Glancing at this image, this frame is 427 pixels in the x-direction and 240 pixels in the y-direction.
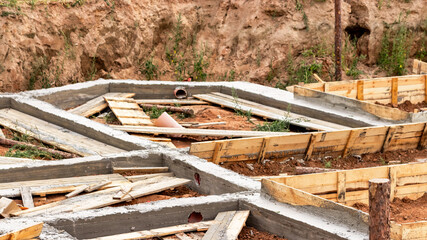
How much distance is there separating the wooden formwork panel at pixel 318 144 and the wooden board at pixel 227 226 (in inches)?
84.1

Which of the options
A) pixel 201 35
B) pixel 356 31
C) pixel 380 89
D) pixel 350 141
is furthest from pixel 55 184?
pixel 356 31

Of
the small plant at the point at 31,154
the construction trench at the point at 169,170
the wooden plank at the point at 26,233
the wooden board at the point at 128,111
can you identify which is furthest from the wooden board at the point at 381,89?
the wooden plank at the point at 26,233

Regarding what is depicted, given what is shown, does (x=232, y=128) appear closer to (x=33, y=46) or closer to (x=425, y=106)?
(x=425, y=106)

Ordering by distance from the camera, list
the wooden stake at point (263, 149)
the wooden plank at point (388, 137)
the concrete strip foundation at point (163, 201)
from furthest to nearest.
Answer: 1. the wooden plank at point (388, 137)
2. the wooden stake at point (263, 149)
3. the concrete strip foundation at point (163, 201)

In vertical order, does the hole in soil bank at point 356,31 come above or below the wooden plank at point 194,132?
above

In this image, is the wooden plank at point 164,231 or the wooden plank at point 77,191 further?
the wooden plank at point 77,191

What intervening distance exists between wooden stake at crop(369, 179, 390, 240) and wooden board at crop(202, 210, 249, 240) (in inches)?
65.1

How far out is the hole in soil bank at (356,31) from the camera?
70.6 ft

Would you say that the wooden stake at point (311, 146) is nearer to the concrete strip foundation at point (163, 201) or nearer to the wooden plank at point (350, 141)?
the wooden plank at point (350, 141)

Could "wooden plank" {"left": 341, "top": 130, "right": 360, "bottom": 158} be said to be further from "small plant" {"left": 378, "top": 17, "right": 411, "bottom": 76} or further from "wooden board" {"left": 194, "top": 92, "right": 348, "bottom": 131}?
"small plant" {"left": 378, "top": 17, "right": 411, "bottom": 76}

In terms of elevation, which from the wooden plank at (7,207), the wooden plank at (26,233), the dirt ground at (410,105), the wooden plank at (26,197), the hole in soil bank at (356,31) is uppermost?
the hole in soil bank at (356,31)

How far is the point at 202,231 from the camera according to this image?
8.11 metres

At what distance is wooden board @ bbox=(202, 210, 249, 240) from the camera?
7.78m

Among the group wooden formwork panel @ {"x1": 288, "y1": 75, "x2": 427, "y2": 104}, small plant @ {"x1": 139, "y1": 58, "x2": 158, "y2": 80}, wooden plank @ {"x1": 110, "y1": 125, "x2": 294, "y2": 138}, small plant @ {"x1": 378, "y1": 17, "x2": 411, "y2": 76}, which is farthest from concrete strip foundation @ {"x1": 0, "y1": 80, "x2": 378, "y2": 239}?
small plant @ {"x1": 378, "y1": 17, "x2": 411, "y2": 76}
